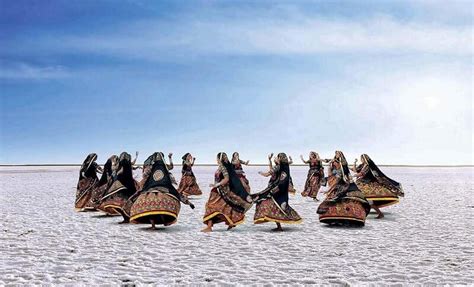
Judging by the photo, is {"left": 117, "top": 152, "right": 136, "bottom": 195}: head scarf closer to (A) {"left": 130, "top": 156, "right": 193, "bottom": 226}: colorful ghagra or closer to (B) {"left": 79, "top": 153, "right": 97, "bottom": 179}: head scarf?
(A) {"left": 130, "top": 156, "right": 193, "bottom": 226}: colorful ghagra

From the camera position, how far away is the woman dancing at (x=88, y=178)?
51.1 feet

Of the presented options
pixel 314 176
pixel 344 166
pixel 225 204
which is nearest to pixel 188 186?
pixel 314 176

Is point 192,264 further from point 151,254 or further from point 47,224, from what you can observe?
point 47,224

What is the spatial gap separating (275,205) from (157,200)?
2.57m

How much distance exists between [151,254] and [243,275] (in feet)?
7.44

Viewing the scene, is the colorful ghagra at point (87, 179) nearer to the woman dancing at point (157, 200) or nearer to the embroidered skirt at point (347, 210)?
the woman dancing at point (157, 200)

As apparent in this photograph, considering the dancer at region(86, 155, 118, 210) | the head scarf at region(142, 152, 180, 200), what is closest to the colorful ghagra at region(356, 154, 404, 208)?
the head scarf at region(142, 152, 180, 200)

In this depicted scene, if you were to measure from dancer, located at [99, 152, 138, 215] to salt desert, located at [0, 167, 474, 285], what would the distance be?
0.49 m

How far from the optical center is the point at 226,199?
38.2 ft

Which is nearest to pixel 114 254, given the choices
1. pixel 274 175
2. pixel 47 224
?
pixel 274 175

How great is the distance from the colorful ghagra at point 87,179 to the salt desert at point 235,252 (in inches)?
40.1

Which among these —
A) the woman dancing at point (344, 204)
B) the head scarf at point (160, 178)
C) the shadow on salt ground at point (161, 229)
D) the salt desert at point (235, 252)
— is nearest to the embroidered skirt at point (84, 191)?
the salt desert at point (235, 252)

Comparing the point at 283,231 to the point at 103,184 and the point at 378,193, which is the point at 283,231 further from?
the point at 103,184

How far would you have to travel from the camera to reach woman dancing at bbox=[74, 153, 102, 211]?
15.6 metres
